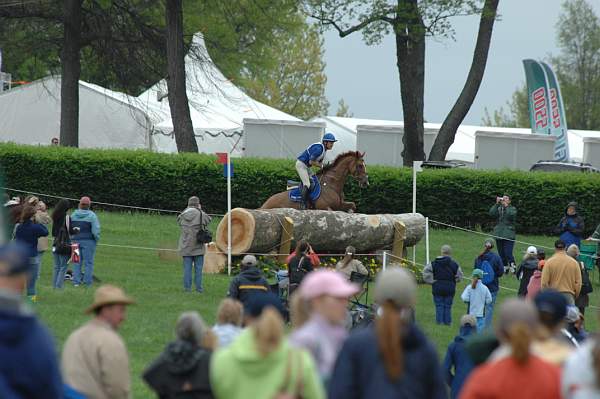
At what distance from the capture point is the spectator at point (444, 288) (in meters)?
19.4

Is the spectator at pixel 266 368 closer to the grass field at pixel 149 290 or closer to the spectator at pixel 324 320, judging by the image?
the spectator at pixel 324 320

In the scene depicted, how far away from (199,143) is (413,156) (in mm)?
7070

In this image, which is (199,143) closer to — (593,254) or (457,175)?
(457,175)

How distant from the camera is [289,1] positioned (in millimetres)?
37219

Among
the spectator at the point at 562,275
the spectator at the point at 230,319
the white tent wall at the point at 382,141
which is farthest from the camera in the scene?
the white tent wall at the point at 382,141

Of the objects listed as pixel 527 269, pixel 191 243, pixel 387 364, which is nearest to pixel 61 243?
pixel 191 243

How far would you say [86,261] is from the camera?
1970cm

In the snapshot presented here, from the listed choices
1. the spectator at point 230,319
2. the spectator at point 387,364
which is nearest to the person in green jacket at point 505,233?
the spectator at point 230,319

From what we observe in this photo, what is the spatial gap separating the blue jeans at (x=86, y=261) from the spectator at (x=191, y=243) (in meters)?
1.39

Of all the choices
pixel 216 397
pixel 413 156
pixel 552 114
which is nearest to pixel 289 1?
pixel 413 156

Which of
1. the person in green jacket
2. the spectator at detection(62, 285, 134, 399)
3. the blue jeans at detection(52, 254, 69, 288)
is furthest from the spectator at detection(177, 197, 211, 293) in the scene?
the spectator at detection(62, 285, 134, 399)

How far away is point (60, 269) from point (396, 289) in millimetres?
13257

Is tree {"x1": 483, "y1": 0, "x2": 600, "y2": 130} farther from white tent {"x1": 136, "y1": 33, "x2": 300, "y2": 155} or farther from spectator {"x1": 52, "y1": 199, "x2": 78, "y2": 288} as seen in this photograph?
spectator {"x1": 52, "y1": 199, "x2": 78, "y2": 288}

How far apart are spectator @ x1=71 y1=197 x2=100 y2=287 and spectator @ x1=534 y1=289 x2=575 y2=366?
1241 centimetres
